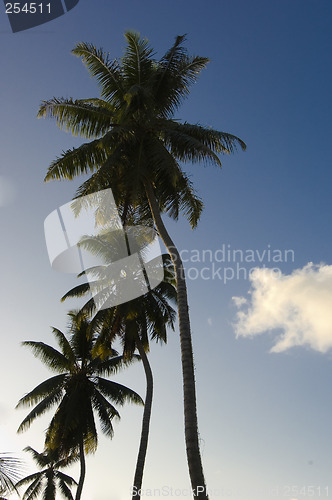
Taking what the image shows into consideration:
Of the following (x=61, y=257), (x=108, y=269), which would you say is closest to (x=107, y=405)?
(x=108, y=269)

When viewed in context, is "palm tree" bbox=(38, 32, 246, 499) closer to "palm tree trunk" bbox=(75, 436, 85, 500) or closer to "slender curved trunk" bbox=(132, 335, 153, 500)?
"slender curved trunk" bbox=(132, 335, 153, 500)

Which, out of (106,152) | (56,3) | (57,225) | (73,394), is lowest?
(73,394)

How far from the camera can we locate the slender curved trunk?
19.0 m

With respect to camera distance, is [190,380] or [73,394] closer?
[190,380]

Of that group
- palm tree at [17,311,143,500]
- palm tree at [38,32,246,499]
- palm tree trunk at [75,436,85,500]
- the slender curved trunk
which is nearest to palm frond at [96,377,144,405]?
palm tree at [17,311,143,500]

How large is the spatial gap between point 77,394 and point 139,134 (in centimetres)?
1643

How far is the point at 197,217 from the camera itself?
1574cm

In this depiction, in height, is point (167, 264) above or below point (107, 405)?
above

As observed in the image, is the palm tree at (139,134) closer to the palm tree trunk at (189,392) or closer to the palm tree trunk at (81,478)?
the palm tree trunk at (189,392)

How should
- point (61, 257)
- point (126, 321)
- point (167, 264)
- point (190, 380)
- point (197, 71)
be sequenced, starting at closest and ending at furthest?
point (190, 380), point (197, 71), point (61, 257), point (126, 321), point (167, 264)

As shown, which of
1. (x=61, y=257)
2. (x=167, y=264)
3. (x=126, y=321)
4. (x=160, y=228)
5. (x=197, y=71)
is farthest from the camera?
(x=167, y=264)

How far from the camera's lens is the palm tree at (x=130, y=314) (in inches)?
890

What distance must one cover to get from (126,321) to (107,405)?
273 inches

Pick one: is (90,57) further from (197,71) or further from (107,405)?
(107,405)
